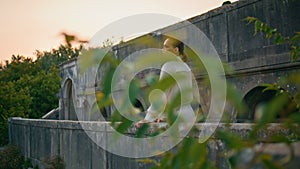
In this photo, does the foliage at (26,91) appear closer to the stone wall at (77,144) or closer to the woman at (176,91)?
the stone wall at (77,144)

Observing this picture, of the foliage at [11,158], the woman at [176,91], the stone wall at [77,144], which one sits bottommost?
the foliage at [11,158]

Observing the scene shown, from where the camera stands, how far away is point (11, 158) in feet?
43.8

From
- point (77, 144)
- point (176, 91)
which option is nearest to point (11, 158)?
point (77, 144)

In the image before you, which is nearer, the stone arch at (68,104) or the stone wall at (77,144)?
the stone wall at (77,144)

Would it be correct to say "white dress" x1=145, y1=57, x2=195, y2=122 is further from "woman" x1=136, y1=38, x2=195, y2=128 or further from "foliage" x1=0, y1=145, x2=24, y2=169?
"foliage" x1=0, y1=145, x2=24, y2=169

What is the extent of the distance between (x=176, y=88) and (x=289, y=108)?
271 mm

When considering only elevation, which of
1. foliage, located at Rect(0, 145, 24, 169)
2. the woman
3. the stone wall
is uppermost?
the woman

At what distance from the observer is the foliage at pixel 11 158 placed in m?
12.9

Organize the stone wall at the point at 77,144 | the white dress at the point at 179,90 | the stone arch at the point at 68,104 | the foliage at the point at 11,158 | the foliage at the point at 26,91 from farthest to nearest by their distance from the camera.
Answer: the foliage at the point at 26,91 → the stone arch at the point at 68,104 → the foliage at the point at 11,158 → the stone wall at the point at 77,144 → the white dress at the point at 179,90

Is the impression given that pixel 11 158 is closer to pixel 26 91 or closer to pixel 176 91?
pixel 176 91

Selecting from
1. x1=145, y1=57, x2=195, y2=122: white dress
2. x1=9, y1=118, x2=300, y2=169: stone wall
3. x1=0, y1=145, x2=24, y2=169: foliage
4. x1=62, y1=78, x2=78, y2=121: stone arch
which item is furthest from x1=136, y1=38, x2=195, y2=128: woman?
x1=62, y1=78, x2=78, y2=121: stone arch

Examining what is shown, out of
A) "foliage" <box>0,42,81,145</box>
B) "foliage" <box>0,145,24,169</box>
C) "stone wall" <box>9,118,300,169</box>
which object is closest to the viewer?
"stone wall" <box>9,118,300,169</box>

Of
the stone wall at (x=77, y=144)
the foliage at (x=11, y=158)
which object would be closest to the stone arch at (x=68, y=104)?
the stone wall at (x=77, y=144)

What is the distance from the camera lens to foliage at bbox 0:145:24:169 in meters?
12.9
